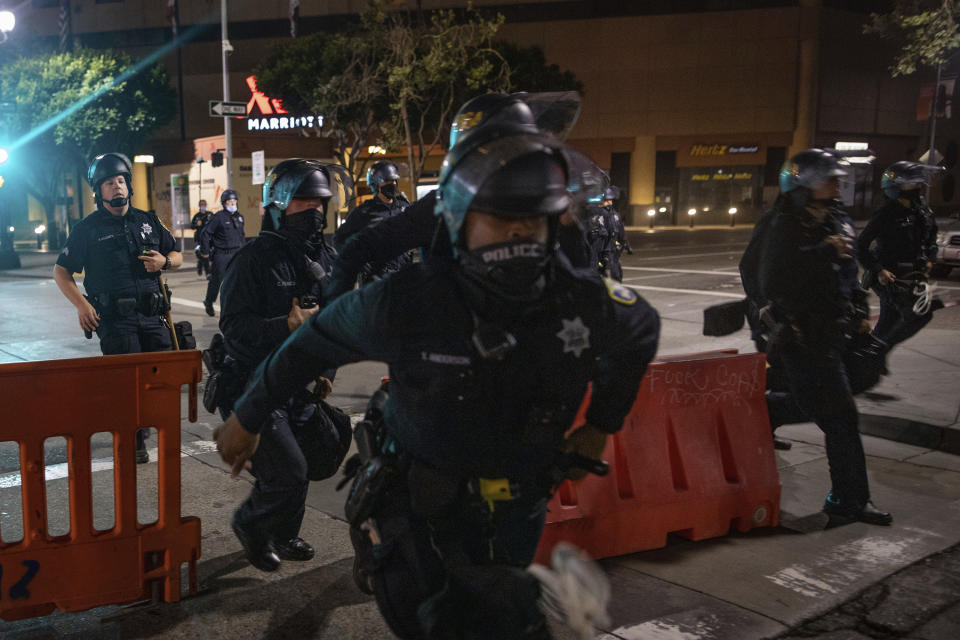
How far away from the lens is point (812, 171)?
4684mm

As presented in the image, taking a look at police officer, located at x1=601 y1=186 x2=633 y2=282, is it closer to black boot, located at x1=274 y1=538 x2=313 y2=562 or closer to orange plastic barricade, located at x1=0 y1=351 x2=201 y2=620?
black boot, located at x1=274 y1=538 x2=313 y2=562

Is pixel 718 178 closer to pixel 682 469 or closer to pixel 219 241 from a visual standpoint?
pixel 219 241

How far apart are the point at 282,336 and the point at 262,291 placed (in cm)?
25

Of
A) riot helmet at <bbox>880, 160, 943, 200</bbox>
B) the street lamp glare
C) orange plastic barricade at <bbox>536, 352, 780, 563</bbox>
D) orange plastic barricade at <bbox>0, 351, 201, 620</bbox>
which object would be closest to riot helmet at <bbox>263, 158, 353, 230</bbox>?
orange plastic barricade at <bbox>0, 351, 201, 620</bbox>

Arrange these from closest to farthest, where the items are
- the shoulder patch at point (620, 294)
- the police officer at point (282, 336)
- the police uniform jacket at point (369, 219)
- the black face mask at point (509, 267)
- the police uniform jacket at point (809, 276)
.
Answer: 1. the black face mask at point (509, 267)
2. the shoulder patch at point (620, 294)
3. the police officer at point (282, 336)
4. the police uniform jacket at point (809, 276)
5. the police uniform jacket at point (369, 219)

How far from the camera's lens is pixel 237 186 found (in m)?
32.2

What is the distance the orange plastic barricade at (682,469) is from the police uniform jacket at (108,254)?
3.47 metres

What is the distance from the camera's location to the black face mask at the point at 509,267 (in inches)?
79.4

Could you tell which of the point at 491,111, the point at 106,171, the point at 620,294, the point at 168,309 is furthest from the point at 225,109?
the point at 620,294

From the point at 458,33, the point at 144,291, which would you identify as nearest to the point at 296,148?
the point at 458,33

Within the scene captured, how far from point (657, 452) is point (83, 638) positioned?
9.00 feet

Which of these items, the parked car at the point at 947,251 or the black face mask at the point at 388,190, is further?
the parked car at the point at 947,251

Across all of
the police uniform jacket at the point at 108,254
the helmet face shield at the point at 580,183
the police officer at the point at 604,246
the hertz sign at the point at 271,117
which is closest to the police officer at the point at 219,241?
the police officer at the point at 604,246

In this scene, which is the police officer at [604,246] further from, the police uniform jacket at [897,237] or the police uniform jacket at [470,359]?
the police uniform jacket at [470,359]
